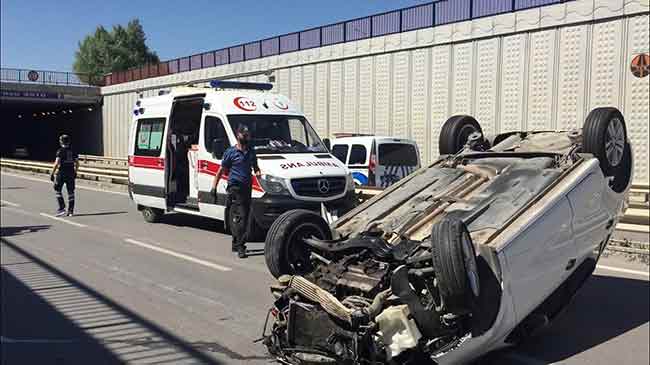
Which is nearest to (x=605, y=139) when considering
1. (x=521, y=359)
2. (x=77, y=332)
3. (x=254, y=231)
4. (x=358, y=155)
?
(x=521, y=359)

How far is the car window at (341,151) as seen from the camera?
13.6 metres

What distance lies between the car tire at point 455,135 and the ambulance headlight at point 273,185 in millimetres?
3342

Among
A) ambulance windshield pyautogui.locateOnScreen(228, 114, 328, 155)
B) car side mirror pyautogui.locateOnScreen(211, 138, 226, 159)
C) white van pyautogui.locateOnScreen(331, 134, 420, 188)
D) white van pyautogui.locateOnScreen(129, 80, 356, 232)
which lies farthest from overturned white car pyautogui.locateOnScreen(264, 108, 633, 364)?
white van pyautogui.locateOnScreen(331, 134, 420, 188)

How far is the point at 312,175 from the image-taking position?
9.69m

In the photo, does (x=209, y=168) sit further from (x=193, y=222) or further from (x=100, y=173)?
(x=100, y=173)

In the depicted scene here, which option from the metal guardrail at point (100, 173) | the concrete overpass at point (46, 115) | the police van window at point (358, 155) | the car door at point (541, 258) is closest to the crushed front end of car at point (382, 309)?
the car door at point (541, 258)

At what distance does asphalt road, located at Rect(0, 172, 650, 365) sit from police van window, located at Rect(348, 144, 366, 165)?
12.2ft

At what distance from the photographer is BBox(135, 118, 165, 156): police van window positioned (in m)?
12.2

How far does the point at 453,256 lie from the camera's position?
3.87m

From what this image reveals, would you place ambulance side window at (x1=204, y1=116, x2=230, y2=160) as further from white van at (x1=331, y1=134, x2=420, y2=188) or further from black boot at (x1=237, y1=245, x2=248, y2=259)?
white van at (x1=331, y1=134, x2=420, y2=188)

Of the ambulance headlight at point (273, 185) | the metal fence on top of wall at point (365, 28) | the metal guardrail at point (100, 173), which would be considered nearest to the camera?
the ambulance headlight at point (273, 185)

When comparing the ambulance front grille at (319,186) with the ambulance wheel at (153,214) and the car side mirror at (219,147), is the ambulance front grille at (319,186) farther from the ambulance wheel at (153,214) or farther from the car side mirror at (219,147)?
the ambulance wheel at (153,214)

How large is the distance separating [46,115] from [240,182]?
2132 inches

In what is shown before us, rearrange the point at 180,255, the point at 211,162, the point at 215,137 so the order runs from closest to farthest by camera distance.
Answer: the point at 180,255
the point at 211,162
the point at 215,137
